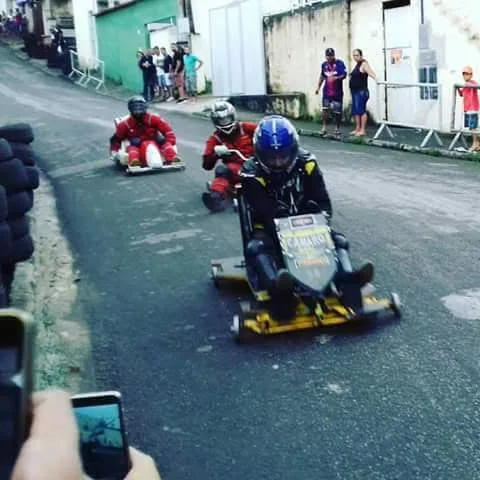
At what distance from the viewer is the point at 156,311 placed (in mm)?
6785

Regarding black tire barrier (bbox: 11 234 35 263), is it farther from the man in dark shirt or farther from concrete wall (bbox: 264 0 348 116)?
the man in dark shirt

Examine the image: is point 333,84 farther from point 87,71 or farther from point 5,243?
point 87,71

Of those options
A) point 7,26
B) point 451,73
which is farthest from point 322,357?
point 7,26

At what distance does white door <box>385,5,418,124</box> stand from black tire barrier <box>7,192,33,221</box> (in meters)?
12.5

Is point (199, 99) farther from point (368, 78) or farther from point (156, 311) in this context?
point (156, 311)

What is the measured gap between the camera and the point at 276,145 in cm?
635

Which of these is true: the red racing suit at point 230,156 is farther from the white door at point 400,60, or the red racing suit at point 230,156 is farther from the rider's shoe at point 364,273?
the white door at point 400,60

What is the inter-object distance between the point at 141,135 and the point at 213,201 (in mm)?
4458

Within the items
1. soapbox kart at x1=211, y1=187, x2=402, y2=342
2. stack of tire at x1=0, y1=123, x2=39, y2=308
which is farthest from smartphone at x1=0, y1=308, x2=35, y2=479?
stack of tire at x1=0, y1=123, x2=39, y2=308

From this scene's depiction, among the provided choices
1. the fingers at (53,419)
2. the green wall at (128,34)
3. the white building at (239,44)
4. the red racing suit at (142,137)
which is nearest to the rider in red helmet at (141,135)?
the red racing suit at (142,137)

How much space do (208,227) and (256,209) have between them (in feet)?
10.6

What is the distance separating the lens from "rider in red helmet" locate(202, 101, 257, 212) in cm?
1068

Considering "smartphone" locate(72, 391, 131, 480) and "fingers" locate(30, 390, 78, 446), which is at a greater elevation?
"fingers" locate(30, 390, 78, 446)

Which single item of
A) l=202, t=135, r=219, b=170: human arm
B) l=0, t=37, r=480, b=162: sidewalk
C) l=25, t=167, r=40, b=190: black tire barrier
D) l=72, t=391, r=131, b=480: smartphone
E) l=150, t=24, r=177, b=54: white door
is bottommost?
l=0, t=37, r=480, b=162: sidewalk
